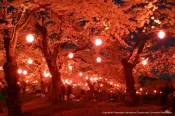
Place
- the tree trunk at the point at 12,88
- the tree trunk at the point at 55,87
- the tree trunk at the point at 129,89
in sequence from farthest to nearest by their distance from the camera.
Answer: the tree trunk at the point at 55,87 < the tree trunk at the point at 129,89 < the tree trunk at the point at 12,88

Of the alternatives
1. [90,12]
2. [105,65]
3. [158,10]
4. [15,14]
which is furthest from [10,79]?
[105,65]

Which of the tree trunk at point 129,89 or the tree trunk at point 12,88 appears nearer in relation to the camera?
the tree trunk at point 12,88

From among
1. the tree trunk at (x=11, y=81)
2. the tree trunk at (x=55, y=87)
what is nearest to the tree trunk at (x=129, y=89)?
the tree trunk at (x=55, y=87)

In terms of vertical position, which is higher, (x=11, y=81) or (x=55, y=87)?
(x=11, y=81)

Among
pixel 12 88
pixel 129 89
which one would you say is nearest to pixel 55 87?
pixel 129 89

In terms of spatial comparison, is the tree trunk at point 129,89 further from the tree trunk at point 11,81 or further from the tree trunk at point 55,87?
the tree trunk at point 11,81

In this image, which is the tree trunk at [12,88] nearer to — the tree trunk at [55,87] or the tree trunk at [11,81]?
the tree trunk at [11,81]

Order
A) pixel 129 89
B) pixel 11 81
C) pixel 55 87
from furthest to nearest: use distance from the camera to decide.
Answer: pixel 55 87, pixel 129 89, pixel 11 81

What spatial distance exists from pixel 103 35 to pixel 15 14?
21.1ft

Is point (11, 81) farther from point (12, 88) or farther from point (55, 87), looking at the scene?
point (55, 87)

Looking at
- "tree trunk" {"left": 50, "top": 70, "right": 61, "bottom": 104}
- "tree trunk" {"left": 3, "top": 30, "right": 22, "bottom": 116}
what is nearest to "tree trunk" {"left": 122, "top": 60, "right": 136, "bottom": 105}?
"tree trunk" {"left": 50, "top": 70, "right": 61, "bottom": 104}

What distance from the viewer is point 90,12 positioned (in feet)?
46.5

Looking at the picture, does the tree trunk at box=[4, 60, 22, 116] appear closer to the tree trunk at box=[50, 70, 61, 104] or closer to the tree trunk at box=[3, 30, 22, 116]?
the tree trunk at box=[3, 30, 22, 116]

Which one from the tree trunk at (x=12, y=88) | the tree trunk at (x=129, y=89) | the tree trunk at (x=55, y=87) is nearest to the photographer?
the tree trunk at (x=12, y=88)
